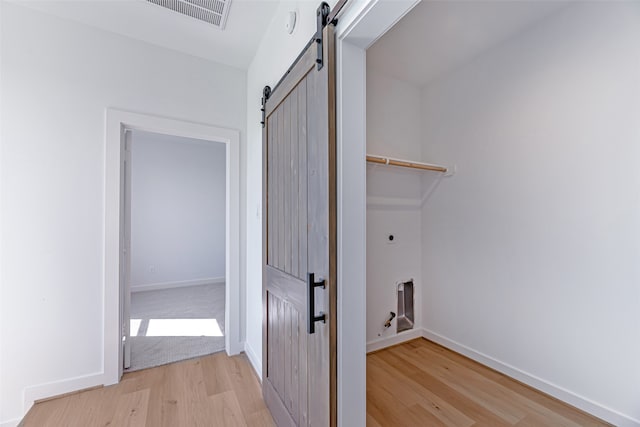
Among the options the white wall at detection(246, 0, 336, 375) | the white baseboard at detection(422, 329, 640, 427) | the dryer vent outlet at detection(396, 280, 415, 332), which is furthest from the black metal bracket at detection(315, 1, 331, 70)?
the white baseboard at detection(422, 329, 640, 427)

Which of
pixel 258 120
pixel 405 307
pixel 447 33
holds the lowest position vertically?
pixel 405 307

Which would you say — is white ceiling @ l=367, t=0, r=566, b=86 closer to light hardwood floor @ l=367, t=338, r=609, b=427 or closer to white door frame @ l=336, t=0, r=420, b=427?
white door frame @ l=336, t=0, r=420, b=427

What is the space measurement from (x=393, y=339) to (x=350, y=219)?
2.06 m

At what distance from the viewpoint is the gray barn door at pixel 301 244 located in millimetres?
1096

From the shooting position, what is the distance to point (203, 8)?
72.7 inches

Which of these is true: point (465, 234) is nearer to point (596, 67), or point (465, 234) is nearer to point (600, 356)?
point (600, 356)

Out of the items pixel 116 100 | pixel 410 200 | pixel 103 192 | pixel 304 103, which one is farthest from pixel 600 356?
pixel 116 100

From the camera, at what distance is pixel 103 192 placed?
80.1 inches

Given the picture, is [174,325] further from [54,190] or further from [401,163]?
[401,163]

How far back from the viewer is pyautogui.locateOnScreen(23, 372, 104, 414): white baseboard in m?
1.81

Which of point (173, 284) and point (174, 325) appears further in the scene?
point (173, 284)

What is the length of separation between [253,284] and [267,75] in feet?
5.64

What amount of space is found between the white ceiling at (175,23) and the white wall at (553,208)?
6.19ft

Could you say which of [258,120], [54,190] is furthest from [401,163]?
[54,190]
